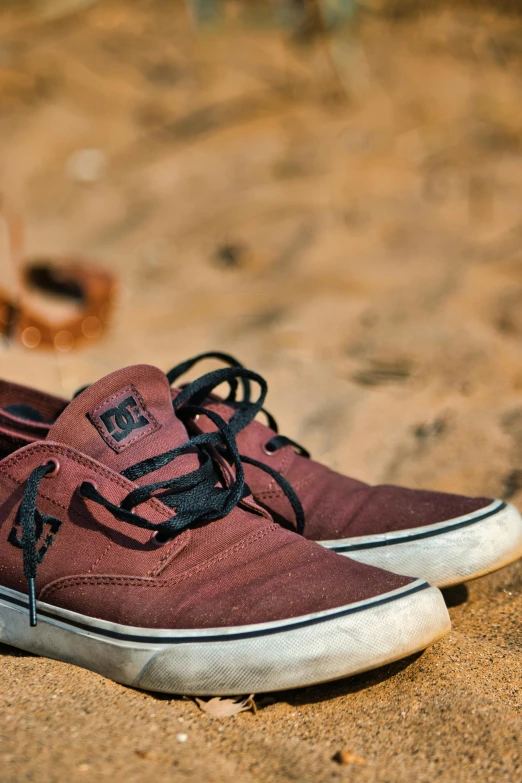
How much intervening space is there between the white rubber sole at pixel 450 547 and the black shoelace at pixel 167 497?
343mm

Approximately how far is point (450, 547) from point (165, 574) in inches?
25.6

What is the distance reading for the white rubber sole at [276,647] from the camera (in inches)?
53.5

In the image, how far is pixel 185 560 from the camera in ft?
4.94

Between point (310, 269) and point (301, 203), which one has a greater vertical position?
point (301, 203)

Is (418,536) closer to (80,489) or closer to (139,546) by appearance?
(139,546)

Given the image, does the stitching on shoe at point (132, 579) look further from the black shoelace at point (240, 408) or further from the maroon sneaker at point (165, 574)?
Result: the black shoelace at point (240, 408)

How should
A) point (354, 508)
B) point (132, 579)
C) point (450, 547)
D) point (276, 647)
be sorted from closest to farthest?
1. point (276, 647)
2. point (132, 579)
3. point (450, 547)
4. point (354, 508)

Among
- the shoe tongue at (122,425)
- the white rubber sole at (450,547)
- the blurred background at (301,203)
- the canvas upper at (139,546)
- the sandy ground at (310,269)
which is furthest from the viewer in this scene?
the blurred background at (301,203)

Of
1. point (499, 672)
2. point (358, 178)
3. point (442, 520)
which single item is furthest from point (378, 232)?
point (499, 672)

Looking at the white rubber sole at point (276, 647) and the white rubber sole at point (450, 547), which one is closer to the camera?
the white rubber sole at point (276, 647)

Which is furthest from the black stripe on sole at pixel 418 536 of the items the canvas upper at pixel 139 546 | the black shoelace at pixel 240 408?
the canvas upper at pixel 139 546

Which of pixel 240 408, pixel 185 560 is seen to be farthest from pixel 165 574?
pixel 240 408

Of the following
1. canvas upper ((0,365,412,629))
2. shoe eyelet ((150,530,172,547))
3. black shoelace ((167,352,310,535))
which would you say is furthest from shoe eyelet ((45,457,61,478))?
black shoelace ((167,352,310,535))

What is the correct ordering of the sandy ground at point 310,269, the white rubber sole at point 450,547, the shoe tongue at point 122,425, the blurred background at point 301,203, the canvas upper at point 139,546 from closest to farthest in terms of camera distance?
the sandy ground at point 310,269
the canvas upper at point 139,546
the shoe tongue at point 122,425
the white rubber sole at point 450,547
the blurred background at point 301,203
